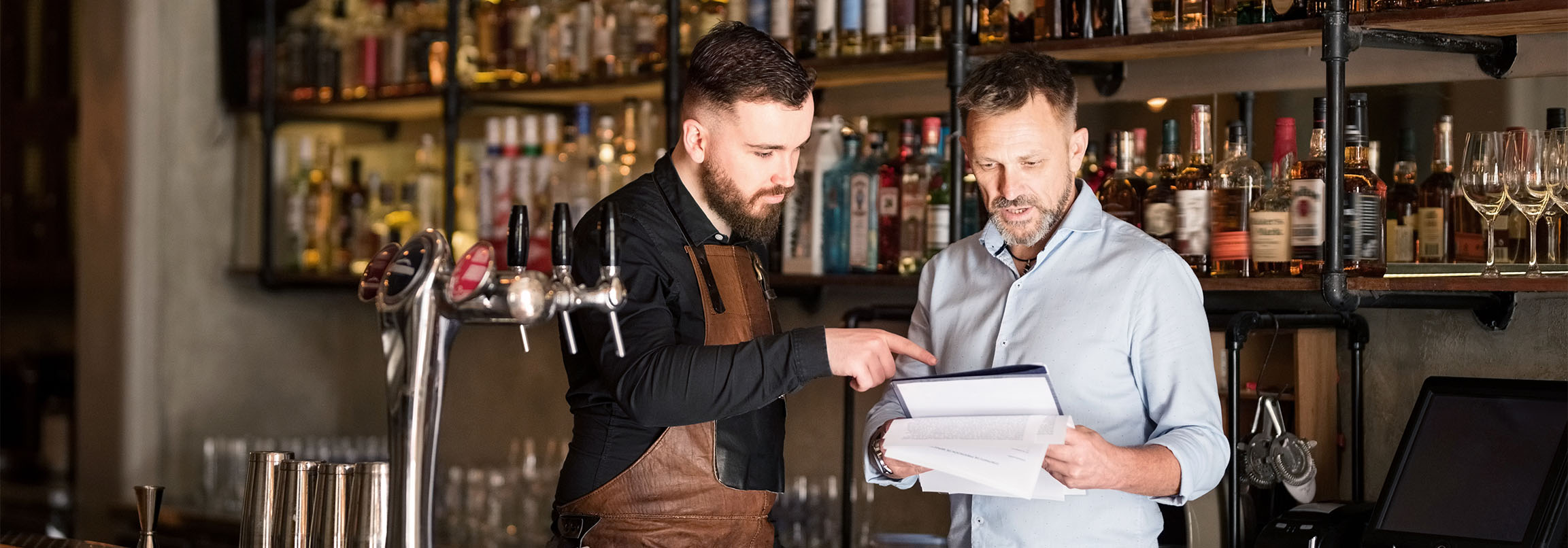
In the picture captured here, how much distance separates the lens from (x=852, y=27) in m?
2.58

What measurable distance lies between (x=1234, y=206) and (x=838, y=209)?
29.9 inches

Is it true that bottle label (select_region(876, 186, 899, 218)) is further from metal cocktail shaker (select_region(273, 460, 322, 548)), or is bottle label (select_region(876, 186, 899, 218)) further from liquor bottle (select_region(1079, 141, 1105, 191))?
metal cocktail shaker (select_region(273, 460, 322, 548))

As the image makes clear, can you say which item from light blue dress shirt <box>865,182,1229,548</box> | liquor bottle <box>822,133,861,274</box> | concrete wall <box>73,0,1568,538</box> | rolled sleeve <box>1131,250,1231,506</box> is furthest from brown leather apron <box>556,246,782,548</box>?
concrete wall <box>73,0,1568,538</box>

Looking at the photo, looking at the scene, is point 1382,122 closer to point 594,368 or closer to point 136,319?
point 594,368

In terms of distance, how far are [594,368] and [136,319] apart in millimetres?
2265

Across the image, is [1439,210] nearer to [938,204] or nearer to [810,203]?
[938,204]

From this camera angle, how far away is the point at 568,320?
4.84 ft

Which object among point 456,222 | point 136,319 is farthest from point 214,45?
point 456,222

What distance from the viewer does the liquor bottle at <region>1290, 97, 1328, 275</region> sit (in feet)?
6.46

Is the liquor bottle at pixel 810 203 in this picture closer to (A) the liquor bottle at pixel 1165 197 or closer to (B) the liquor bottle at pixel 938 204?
(B) the liquor bottle at pixel 938 204

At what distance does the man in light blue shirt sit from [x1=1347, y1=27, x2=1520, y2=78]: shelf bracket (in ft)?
1.45

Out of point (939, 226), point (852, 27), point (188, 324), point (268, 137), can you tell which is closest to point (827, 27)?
point (852, 27)

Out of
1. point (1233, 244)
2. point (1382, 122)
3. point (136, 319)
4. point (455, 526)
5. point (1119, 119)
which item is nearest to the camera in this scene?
point (1233, 244)

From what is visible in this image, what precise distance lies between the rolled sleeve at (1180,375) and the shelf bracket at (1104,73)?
32.9 inches
